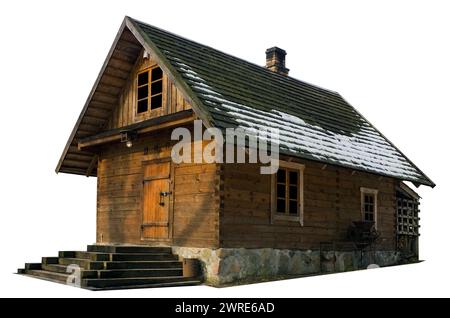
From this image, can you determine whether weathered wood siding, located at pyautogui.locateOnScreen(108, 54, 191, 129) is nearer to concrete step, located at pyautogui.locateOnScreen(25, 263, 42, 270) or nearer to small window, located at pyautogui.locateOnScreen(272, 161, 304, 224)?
small window, located at pyautogui.locateOnScreen(272, 161, 304, 224)

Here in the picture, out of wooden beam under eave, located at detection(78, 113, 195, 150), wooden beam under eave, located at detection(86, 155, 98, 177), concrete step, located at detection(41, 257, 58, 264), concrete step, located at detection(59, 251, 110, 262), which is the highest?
wooden beam under eave, located at detection(78, 113, 195, 150)

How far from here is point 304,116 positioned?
1800 centimetres

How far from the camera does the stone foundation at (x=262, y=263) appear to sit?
43.6ft

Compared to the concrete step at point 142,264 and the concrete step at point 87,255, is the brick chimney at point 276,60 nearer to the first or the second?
the concrete step at point 142,264

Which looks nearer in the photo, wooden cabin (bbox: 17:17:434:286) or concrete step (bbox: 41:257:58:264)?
wooden cabin (bbox: 17:17:434:286)

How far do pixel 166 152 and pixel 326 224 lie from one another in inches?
201

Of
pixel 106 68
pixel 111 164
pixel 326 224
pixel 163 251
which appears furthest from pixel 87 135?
pixel 326 224

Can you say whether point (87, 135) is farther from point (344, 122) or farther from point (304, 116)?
point (344, 122)

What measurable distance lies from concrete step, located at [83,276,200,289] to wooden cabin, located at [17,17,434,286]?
0.67 m

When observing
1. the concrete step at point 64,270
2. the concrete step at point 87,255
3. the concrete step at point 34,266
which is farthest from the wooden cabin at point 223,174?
the concrete step at point 34,266

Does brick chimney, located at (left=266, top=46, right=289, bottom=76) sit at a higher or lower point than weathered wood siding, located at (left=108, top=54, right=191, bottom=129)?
higher

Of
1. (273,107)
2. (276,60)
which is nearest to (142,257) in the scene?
(273,107)

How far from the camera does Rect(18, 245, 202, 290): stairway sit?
12.4m

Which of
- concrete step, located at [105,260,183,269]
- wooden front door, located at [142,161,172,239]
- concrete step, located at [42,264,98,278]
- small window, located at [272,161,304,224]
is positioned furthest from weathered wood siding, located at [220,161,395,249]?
concrete step, located at [42,264,98,278]
